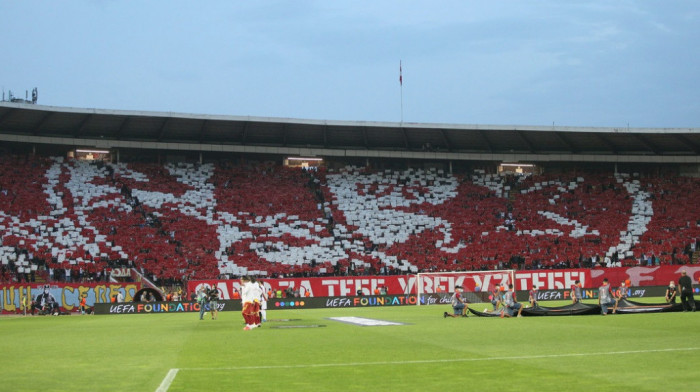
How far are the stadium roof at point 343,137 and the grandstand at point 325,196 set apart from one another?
0.18m

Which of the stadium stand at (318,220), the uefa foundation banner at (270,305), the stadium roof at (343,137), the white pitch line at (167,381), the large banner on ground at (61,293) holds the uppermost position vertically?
the stadium roof at (343,137)

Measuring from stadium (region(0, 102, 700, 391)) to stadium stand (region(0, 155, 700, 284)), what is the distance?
17 centimetres

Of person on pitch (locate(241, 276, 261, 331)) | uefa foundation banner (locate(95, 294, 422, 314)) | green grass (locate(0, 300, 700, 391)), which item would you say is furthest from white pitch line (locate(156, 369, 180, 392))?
uefa foundation banner (locate(95, 294, 422, 314))

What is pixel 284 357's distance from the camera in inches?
663

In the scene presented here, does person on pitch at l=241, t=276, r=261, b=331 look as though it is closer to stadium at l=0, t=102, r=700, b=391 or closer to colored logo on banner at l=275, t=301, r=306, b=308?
stadium at l=0, t=102, r=700, b=391

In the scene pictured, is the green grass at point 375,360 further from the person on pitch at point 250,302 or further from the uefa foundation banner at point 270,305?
the uefa foundation banner at point 270,305

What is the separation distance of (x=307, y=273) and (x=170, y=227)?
→ 11.8m

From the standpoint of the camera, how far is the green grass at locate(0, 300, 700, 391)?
40.5 ft

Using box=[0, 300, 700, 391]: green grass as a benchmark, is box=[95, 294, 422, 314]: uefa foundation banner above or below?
below

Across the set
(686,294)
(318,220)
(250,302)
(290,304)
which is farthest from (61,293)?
(686,294)

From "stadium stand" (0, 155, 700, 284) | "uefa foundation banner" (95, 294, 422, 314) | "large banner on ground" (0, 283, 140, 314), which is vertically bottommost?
"uefa foundation banner" (95, 294, 422, 314)

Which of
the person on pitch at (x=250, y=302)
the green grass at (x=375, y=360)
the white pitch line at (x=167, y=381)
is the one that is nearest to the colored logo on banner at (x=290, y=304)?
the person on pitch at (x=250, y=302)

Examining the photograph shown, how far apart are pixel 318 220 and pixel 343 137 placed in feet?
33.1

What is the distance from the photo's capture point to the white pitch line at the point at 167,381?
39.6ft
